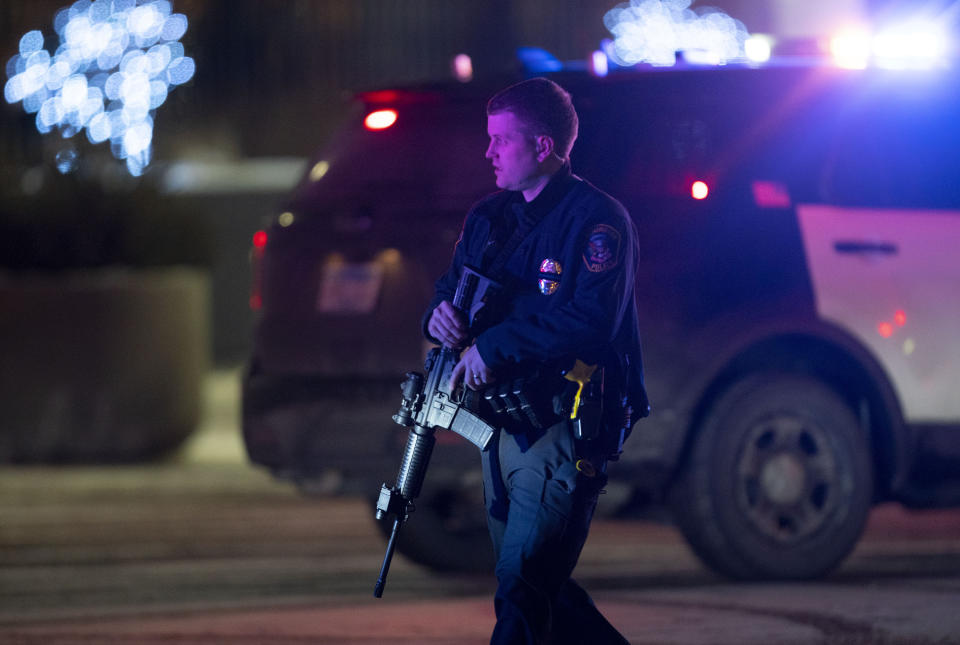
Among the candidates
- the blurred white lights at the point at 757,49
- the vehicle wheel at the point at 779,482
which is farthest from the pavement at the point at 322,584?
the blurred white lights at the point at 757,49

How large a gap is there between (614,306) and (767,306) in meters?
2.47

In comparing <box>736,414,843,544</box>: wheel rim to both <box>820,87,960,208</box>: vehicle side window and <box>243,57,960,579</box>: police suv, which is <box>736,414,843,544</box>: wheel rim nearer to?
<box>243,57,960,579</box>: police suv

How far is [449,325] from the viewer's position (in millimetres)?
3988

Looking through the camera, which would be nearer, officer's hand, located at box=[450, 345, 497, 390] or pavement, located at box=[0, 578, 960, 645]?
officer's hand, located at box=[450, 345, 497, 390]

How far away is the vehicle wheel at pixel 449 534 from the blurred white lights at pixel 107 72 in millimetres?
7921

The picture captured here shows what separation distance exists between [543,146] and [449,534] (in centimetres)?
331

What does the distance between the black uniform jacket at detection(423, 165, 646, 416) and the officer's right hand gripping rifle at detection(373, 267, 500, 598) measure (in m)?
0.10

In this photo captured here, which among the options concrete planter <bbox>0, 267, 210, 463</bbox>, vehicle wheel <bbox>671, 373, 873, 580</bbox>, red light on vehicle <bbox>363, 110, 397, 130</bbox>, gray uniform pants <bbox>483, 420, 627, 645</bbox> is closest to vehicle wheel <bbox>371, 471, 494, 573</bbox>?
vehicle wheel <bbox>671, 373, 873, 580</bbox>

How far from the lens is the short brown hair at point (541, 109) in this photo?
13.0 feet

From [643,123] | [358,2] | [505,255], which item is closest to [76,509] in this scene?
[643,123]

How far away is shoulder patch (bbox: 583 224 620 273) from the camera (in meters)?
3.88

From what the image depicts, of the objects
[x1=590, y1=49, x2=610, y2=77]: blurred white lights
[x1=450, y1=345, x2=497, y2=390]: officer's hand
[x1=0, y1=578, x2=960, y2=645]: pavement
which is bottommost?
[x1=0, y1=578, x2=960, y2=645]: pavement

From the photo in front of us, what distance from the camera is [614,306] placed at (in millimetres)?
3891

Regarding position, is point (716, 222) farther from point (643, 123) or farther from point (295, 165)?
point (295, 165)
